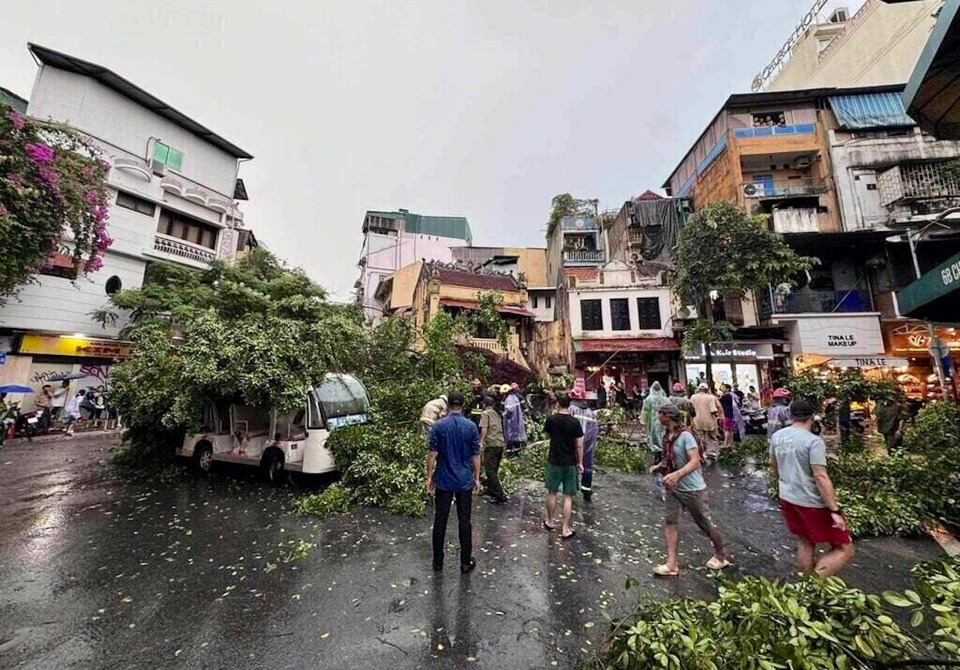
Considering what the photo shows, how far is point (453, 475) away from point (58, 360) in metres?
23.4

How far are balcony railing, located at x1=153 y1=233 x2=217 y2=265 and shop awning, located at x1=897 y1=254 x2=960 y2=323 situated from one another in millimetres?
28959

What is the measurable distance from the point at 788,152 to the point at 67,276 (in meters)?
35.3

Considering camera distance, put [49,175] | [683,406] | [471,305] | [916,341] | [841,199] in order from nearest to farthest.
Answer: [49,175], [683,406], [916,341], [841,199], [471,305]

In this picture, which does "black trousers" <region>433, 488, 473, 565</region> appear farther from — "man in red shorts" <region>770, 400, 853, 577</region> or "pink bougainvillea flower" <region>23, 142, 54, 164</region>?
"pink bougainvillea flower" <region>23, 142, 54, 164</region>

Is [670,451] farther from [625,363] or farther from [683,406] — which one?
[625,363]

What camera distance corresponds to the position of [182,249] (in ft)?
73.6

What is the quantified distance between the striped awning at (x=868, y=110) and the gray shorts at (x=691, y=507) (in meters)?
26.0

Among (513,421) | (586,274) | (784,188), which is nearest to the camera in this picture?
(513,421)

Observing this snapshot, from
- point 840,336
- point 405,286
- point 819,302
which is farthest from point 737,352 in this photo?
point 405,286

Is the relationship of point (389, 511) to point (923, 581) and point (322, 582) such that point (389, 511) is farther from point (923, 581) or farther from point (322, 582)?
point (923, 581)

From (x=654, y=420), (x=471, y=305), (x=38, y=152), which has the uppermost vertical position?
(x=471, y=305)

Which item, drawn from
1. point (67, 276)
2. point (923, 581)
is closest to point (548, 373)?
point (923, 581)

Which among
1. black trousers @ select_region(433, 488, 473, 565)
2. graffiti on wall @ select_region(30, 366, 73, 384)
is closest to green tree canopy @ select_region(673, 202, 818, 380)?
black trousers @ select_region(433, 488, 473, 565)

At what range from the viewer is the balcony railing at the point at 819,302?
19.3 m
